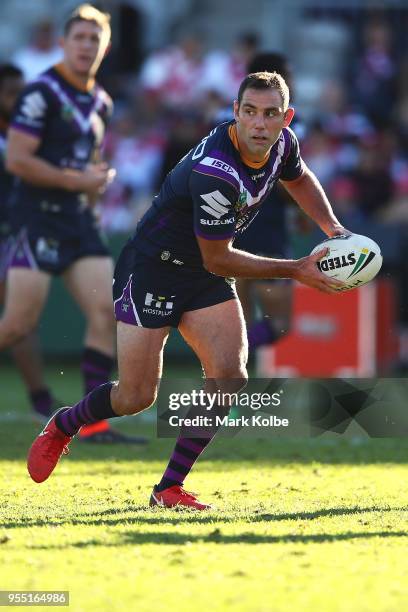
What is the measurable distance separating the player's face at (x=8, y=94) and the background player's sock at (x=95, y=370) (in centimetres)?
227

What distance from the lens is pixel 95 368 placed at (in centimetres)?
916

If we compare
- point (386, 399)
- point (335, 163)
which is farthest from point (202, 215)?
point (335, 163)

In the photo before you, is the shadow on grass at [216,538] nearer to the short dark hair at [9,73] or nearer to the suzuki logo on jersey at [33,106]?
the suzuki logo on jersey at [33,106]

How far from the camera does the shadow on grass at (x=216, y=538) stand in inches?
216

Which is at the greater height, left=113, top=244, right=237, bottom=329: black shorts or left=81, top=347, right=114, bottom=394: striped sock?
left=113, top=244, right=237, bottom=329: black shorts

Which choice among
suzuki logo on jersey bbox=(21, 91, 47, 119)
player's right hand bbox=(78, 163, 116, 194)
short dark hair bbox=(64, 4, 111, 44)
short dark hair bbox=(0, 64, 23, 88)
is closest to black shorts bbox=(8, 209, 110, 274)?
player's right hand bbox=(78, 163, 116, 194)

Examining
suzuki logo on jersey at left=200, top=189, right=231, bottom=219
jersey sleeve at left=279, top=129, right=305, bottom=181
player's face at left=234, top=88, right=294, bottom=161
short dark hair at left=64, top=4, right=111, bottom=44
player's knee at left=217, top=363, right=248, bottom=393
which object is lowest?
player's knee at left=217, top=363, right=248, bottom=393

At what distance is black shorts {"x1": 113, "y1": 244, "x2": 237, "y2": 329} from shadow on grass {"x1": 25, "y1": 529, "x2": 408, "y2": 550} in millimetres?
1223

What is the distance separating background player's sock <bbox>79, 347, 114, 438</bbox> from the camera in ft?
30.0

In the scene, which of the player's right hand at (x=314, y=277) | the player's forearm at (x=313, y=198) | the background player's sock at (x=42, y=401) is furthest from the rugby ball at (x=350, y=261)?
the background player's sock at (x=42, y=401)

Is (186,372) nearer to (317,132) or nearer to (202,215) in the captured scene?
(317,132)

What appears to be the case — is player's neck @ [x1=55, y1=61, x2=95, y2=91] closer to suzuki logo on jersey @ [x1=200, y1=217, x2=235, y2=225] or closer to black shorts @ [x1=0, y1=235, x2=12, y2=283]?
black shorts @ [x1=0, y1=235, x2=12, y2=283]

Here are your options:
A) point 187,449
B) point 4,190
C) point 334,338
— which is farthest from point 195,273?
point 334,338

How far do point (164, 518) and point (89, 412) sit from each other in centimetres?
84
